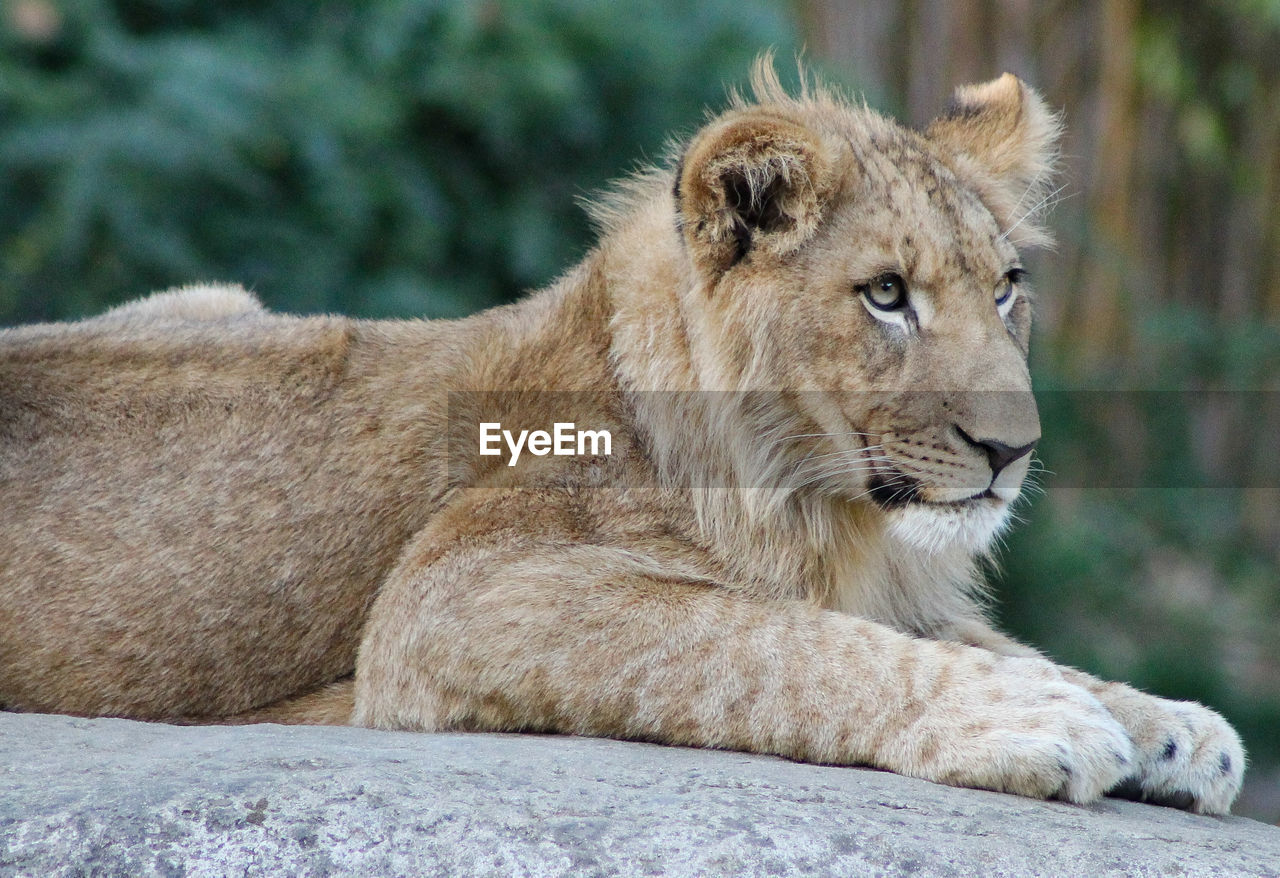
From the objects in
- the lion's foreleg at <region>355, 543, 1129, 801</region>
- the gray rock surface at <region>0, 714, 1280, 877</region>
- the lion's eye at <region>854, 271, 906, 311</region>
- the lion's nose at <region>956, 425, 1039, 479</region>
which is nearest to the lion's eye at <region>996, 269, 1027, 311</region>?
the lion's eye at <region>854, 271, 906, 311</region>

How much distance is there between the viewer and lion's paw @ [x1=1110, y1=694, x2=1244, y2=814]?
343 centimetres

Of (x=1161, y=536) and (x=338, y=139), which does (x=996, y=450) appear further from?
(x=1161, y=536)

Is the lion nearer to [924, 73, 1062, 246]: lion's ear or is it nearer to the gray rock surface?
[924, 73, 1062, 246]: lion's ear

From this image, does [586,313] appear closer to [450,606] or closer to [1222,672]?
[450,606]

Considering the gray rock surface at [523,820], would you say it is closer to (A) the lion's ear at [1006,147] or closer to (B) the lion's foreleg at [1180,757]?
(B) the lion's foreleg at [1180,757]

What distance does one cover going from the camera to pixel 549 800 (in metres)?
2.80

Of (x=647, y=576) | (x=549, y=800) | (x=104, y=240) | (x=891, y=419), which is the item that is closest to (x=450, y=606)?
(x=647, y=576)

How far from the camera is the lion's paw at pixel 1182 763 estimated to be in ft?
11.3

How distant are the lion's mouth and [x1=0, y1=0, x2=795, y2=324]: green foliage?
3716 mm

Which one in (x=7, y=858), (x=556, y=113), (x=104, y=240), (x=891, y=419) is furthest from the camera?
(x=556, y=113)

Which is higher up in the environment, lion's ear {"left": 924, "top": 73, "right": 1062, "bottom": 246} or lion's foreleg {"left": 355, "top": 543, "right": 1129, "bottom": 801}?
lion's ear {"left": 924, "top": 73, "right": 1062, "bottom": 246}

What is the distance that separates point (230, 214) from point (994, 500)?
4.64 m

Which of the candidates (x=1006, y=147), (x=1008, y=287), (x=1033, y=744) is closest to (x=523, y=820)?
(x=1033, y=744)

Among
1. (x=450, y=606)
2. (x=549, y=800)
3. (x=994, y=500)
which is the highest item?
(x=994, y=500)
